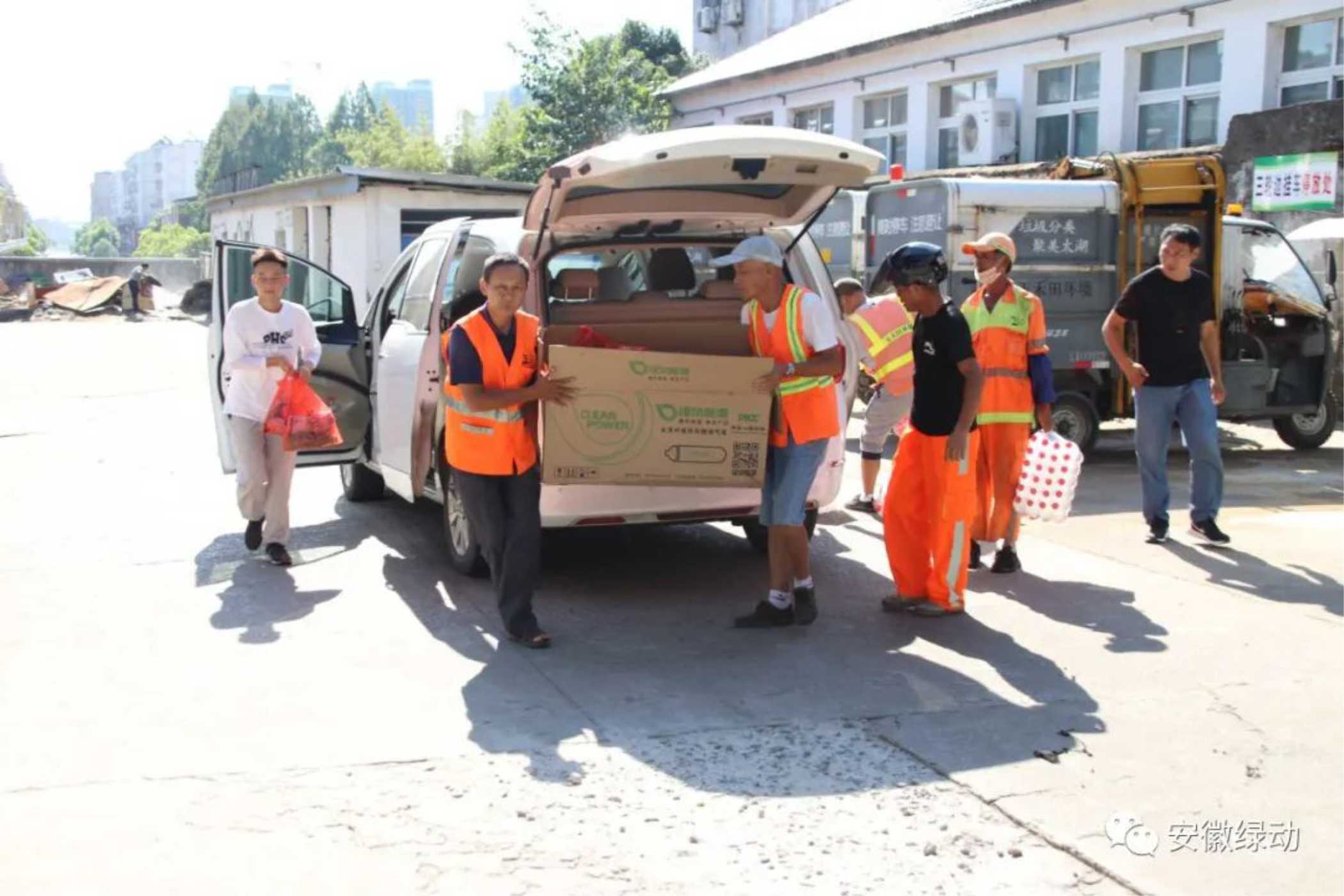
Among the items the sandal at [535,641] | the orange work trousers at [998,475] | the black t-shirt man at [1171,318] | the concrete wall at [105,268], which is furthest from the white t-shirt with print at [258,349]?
the concrete wall at [105,268]

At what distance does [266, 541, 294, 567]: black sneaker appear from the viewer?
7758 millimetres

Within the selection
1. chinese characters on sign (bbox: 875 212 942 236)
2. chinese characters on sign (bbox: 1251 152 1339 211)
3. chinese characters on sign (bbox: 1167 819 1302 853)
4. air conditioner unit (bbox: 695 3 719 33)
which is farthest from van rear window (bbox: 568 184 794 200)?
air conditioner unit (bbox: 695 3 719 33)

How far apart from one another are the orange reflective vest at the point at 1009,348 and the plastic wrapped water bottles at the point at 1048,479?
238 millimetres

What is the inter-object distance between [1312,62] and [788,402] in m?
12.8

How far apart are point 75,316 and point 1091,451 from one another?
3884 cm

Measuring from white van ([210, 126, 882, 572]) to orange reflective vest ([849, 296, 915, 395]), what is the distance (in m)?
1.31

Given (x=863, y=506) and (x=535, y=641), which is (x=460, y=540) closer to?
(x=535, y=641)

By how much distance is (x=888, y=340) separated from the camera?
348 inches

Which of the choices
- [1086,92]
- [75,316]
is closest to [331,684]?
[1086,92]

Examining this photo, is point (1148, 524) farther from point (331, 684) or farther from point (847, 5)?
point (847, 5)

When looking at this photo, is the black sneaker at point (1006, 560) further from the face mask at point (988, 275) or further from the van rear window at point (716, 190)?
the van rear window at point (716, 190)

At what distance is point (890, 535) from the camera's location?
262 inches

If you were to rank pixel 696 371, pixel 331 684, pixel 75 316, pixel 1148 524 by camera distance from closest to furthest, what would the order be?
pixel 331 684
pixel 696 371
pixel 1148 524
pixel 75 316

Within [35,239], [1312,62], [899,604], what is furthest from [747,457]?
[35,239]
